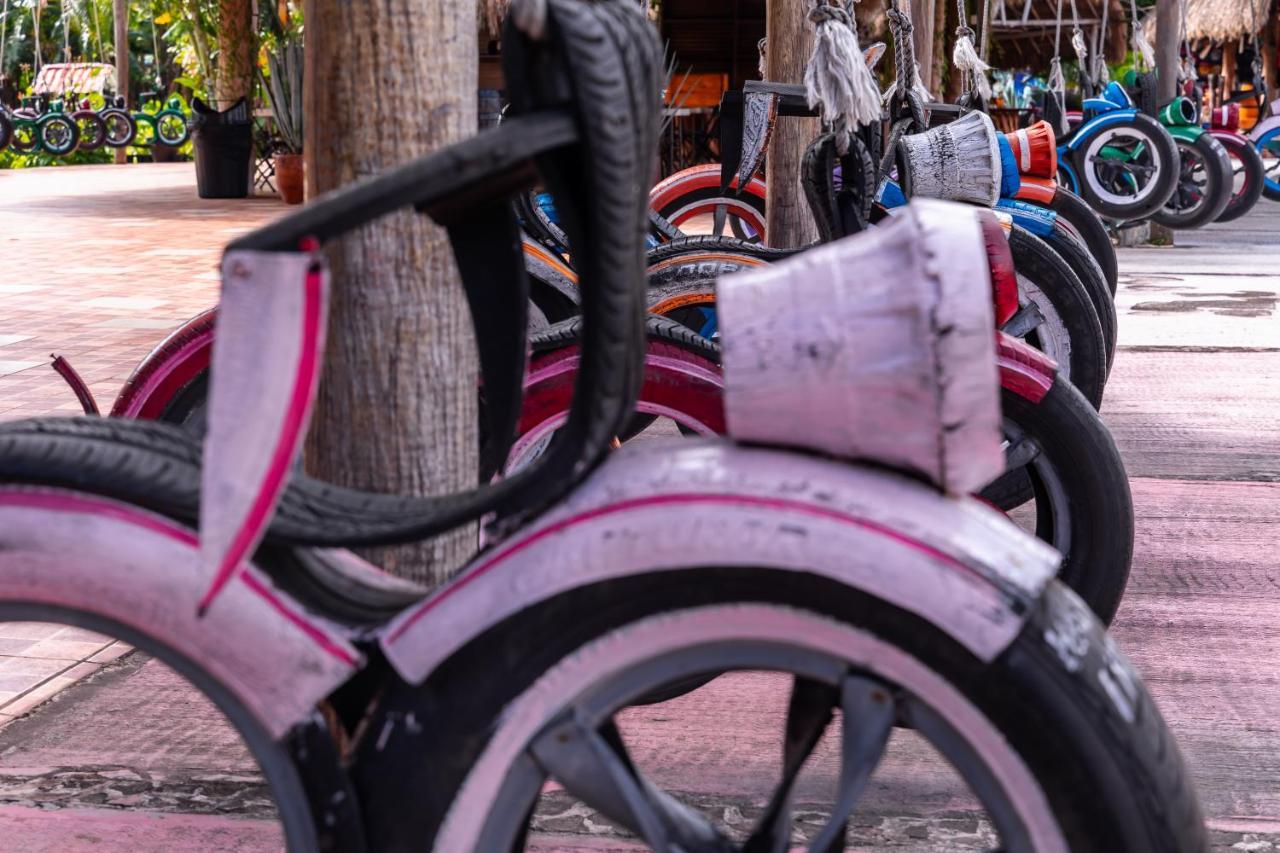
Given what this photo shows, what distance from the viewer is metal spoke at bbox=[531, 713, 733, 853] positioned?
144 centimetres

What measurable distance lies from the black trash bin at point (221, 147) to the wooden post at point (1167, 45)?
39.4 ft

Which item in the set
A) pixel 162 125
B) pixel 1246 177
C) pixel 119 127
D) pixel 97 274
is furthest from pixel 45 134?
pixel 1246 177

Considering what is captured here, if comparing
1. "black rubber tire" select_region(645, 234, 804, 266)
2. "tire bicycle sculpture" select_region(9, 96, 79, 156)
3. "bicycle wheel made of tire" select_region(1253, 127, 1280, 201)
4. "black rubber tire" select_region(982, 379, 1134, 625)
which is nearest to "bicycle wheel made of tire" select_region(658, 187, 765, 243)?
"black rubber tire" select_region(645, 234, 804, 266)

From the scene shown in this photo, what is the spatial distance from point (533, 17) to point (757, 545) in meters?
0.56

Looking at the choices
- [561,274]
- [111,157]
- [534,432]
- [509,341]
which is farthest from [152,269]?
[111,157]

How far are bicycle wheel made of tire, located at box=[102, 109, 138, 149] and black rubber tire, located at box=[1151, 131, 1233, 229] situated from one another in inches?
Result: 890

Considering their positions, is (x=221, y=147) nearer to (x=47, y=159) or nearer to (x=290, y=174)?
(x=290, y=174)

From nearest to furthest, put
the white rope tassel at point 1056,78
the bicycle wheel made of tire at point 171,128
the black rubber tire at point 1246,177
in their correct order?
the white rope tassel at point 1056,78 → the black rubber tire at point 1246,177 → the bicycle wheel made of tire at point 171,128

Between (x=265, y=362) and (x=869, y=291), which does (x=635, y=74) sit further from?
(x=265, y=362)

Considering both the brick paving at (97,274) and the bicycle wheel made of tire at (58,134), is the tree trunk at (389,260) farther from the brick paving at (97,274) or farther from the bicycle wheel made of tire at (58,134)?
the bicycle wheel made of tire at (58,134)

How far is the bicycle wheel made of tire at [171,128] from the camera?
101ft

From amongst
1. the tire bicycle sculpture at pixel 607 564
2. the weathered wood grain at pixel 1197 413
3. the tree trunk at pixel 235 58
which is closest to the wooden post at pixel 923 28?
the weathered wood grain at pixel 1197 413

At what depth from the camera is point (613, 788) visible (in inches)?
57.9

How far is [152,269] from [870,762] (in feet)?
37.1
